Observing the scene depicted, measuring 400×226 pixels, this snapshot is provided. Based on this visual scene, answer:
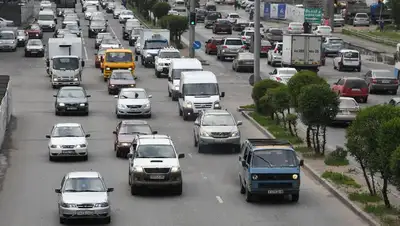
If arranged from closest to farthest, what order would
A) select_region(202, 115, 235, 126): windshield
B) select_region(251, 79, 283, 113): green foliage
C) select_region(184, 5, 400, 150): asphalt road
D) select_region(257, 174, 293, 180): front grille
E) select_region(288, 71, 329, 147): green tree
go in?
select_region(257, 174, 293, 180): front grille
select_region(202, 115, 235, 126): windshield
select_region(288, 71, 329, 147): green tree
select_region(184, 5, 400, 150): asphalt road
select_region(251, 79, 283, 113): green foliage

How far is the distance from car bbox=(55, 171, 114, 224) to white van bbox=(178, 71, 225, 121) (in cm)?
2110

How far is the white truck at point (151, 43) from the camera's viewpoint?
2963 inches

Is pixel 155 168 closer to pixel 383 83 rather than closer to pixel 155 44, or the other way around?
pixel 383 83

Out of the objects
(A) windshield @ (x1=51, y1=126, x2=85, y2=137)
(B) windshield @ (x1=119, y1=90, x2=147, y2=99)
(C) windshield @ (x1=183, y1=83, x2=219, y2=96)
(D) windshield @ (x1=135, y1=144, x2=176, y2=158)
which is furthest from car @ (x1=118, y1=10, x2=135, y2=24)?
(D) windshield @ (x1=135, y1=144, x2=176, y2=158)

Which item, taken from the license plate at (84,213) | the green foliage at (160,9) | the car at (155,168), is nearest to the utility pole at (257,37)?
the car at (155,168)

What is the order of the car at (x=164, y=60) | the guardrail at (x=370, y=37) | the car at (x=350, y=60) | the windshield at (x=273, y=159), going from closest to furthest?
the windshield at (x=273, y=159) < the car at (x=164, y=60) < the car at (x=350, y=60) < the guardrail at (x=370, y=37)

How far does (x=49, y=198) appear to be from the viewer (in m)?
31.6

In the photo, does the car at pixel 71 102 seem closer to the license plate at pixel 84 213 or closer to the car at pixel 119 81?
the car at pixel 119 81

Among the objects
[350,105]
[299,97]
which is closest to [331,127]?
[350,105]

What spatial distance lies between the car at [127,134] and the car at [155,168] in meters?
6.23

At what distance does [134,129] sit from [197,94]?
1045 cm

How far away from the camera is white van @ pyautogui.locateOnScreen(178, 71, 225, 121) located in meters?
49.3

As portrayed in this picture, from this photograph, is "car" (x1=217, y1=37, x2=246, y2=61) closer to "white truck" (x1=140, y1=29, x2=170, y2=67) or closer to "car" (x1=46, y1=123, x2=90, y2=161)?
"white truck" (x1=140, y1=29, x2=170, y2=67)

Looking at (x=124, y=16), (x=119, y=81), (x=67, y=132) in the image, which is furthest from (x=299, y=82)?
(x=124, y=16)
